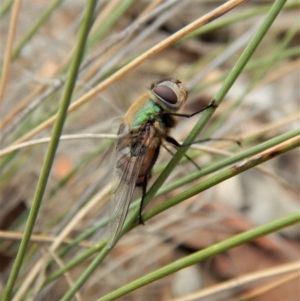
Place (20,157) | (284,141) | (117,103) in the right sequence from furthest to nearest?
(117,103), (20,157), (284,141)

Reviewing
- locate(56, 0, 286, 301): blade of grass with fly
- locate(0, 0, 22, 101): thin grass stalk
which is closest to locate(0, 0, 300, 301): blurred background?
locate(0, 0, 22, 101): thin grass stalk

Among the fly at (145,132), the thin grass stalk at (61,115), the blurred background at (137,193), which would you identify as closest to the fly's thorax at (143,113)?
the fly at (145,132)

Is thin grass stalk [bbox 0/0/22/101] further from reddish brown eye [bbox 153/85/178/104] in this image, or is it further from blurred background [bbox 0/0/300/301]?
reddish brown eye [bbox 153/85/178/104]

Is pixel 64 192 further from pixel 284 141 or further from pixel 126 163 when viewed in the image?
pixel 284 141

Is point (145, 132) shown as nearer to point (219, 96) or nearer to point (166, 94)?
point (166, 94)

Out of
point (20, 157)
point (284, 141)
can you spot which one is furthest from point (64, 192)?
point (284, 141)

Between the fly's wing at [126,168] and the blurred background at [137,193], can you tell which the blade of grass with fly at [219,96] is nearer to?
the fly's wing at [126,168]

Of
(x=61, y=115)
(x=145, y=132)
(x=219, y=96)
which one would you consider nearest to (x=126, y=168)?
(x=145, y=132)
